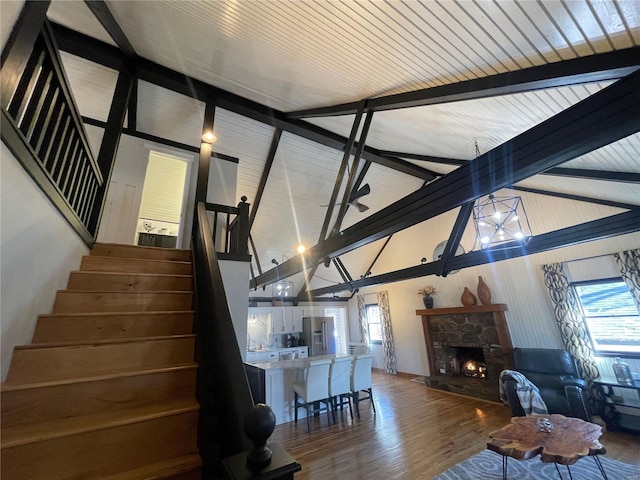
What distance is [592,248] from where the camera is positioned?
4.41m

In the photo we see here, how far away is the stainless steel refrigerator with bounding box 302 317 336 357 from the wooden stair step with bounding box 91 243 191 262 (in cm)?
680

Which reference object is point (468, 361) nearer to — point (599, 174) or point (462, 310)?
point (462, 310)

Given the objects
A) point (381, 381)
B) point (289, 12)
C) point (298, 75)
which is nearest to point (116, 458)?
point (289, 12)

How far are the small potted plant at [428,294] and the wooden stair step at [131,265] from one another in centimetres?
626

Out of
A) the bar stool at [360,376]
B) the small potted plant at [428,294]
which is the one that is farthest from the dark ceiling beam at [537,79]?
the small potted plant at [428,294]

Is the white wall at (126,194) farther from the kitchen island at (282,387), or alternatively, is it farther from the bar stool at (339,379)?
the bar stool at (339,379)

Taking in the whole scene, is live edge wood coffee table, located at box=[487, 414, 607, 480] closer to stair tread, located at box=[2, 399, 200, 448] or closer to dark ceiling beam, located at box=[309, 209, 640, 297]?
dark ceiling beam, located at box=[309, 209, 640, 297]

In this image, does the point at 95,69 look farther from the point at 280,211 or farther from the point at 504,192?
the point at 504,192

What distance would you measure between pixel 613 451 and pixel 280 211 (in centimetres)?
662

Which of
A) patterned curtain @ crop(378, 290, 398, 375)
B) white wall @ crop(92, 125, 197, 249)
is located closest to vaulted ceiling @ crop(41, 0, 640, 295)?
white wall @ crop(92, 125, 197, 249)

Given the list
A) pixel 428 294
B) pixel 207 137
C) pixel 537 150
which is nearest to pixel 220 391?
pixel 537 150

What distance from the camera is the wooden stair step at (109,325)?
4.86 feet

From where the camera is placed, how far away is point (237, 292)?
2721mm

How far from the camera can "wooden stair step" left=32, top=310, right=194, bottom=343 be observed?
4.86 feet
